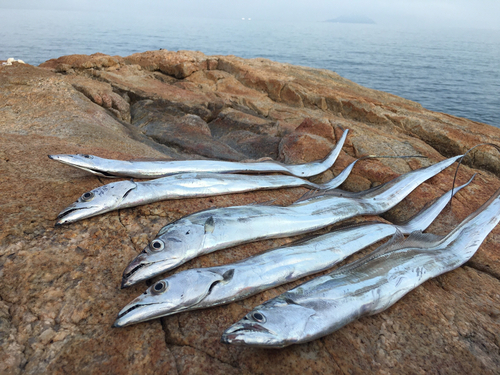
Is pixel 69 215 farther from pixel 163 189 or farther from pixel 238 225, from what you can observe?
pixel 238 225

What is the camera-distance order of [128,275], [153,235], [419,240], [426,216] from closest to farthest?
[128,275]
[153,235]
[419,240]
[426,216]

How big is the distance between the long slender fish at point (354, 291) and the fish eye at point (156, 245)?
37.3 inches

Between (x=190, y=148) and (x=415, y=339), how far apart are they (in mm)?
4887

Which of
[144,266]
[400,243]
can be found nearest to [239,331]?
[144,266]

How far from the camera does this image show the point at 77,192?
3.30m

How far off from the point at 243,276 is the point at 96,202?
63.7 inches

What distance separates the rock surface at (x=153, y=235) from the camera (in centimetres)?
192

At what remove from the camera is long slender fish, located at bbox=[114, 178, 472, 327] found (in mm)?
2025

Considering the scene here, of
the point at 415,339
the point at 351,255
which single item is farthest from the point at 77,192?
the point at 415,339

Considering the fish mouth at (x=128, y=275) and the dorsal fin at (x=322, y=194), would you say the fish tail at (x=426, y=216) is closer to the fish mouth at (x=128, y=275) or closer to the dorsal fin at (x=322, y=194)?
the dorsal fin at (x=322, y=194)

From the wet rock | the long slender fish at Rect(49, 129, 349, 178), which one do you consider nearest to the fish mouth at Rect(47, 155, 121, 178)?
the long slender fish at Rect(49, 129, 349, 178)

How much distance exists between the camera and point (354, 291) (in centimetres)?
232

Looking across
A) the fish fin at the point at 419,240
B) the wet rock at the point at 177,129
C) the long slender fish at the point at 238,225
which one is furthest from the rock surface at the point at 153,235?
the fish fin at the point at 419,240

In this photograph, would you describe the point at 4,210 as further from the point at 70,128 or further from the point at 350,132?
the point at 350,132
